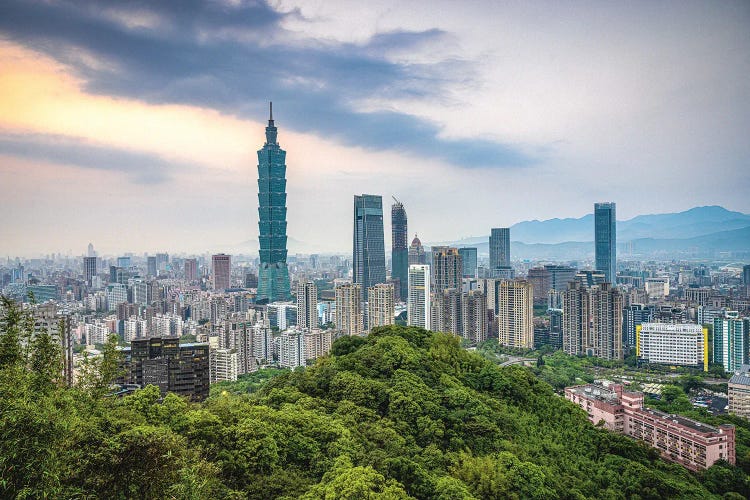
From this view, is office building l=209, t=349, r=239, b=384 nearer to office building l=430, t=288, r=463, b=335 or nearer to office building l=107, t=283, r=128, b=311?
office building l=430, t=288, r=463, b=335

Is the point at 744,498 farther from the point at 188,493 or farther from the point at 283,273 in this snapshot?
the point at 283,273

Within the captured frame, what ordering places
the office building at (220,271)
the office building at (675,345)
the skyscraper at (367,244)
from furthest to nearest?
the office building at (220,271)
the skyscraper at (367,244)
the office building at (675,345)

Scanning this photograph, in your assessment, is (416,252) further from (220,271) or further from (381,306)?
(381,306)

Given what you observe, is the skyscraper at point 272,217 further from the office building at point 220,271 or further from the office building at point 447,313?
the office building at point 447,313

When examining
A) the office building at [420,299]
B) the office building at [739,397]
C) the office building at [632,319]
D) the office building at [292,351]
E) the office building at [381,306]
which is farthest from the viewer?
the office building at [420,299]

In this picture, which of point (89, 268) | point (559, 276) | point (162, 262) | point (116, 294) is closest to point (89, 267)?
point (89, 268)

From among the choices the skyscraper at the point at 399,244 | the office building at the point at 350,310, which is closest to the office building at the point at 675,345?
the office building at the point at 350,310

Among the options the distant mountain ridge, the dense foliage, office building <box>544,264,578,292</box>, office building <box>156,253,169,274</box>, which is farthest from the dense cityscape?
the distant mountain ridge
